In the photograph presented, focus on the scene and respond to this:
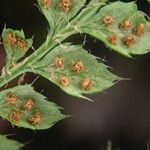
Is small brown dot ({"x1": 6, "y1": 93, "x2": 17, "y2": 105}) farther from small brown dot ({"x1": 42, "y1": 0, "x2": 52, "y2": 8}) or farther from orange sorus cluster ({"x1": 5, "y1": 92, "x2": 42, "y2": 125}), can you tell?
small brown dot ({"x1": 42, "y1": 0, "x2": 52, "y2": 8})

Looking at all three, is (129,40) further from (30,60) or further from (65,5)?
(30,60)

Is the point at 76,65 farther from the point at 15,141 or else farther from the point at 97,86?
the point at 15,141

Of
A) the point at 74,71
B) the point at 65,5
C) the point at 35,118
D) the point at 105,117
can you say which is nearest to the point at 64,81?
the point at 74,71

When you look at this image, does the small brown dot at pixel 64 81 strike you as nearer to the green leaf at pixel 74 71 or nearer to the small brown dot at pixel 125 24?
the green leaf at pixel 74 71

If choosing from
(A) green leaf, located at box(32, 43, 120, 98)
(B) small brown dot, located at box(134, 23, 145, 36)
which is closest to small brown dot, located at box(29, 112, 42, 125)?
(A) green leaf, located at box(32, 43, 120, 98)

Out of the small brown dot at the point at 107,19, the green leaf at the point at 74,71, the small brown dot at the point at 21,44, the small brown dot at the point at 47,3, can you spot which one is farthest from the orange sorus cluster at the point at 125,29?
the small brown dot at the point at 21,44
